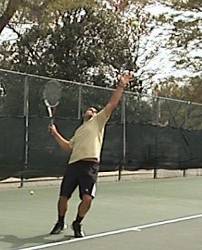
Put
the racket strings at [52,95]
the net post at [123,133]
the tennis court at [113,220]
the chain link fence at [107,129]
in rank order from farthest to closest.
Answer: the net post at [123,133]
the chain link fence at [107,129]
the racket strings at [52,95]
the tennis court at [113,220]

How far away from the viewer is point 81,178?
9.03 m

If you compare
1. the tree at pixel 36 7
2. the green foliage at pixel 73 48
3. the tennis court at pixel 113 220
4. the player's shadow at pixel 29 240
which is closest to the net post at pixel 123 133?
the tennis court at pixel 113 220

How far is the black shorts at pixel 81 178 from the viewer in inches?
353

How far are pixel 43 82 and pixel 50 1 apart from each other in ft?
9.52

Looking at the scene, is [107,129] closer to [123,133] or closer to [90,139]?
[123,133]

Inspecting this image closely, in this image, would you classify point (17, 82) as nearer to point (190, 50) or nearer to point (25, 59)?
point (25, 59)

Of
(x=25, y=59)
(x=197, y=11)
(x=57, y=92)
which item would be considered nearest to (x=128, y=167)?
(x=57, y=92)

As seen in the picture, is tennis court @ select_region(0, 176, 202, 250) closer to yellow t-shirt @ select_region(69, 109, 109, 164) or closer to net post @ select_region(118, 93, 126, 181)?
yellow t-shirt @ select_region(69, 109, 109, 164)

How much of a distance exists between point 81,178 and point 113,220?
1.99 m

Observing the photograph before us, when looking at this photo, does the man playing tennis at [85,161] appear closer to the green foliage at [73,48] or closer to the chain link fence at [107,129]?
the chain link fence at [107,129]

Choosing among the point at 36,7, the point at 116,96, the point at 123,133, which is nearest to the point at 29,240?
the point at 116,96

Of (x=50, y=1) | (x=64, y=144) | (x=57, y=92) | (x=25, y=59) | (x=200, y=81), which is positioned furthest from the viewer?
(x=200, y=81)

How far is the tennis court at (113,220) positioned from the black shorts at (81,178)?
56 centimetres

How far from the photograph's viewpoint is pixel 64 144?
9.39 m
